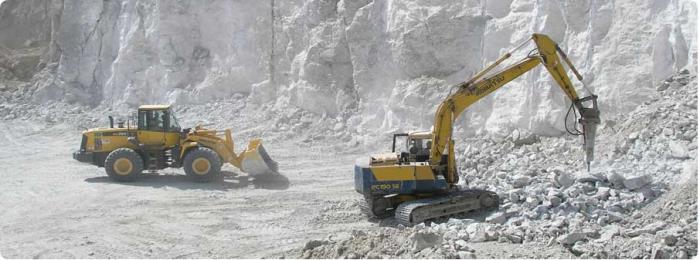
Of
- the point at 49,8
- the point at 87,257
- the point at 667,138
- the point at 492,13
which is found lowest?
the point at 87,257

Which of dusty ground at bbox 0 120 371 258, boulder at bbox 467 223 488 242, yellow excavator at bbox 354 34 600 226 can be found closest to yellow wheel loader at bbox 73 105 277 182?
dusty ground at bbox 0 120 371 258

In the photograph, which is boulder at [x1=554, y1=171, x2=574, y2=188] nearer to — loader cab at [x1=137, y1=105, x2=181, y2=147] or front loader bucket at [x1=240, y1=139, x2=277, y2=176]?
front loader bucket at [x1=240, y1=139, x2=277, y2=176]

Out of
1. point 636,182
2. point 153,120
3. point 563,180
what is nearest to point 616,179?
point 636,182

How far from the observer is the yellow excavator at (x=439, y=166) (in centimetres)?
1082

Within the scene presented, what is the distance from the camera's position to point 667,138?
11641mm

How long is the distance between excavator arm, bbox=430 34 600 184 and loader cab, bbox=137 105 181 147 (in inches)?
278

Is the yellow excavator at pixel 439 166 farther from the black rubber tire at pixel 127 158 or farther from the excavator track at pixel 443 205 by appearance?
the black rubber tire at pixel 127 158

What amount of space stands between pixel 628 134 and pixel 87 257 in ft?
31.4

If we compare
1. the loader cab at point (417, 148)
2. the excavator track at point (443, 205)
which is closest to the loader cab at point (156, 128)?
the loader cab at point (417, 148)

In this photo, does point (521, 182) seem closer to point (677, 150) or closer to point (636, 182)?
point (636, 182)

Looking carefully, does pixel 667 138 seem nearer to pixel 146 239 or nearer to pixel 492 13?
pixel 492 13

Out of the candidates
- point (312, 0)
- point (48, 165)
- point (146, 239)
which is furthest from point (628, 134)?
point (48, 165)

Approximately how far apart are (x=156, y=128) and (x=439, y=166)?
7.38m

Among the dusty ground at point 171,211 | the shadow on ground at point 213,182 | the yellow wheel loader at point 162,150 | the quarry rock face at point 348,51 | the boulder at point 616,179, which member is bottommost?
the dusty ground at point 171,211
